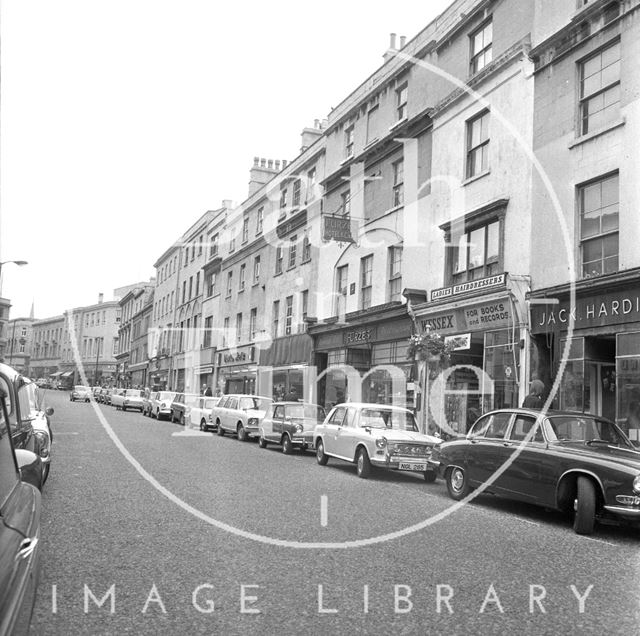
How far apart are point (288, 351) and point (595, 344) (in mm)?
17349

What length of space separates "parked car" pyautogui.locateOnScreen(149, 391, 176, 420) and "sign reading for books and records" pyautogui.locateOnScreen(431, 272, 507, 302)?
16.8m

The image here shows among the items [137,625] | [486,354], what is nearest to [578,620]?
A: [137,625]

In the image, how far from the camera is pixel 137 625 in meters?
4.07

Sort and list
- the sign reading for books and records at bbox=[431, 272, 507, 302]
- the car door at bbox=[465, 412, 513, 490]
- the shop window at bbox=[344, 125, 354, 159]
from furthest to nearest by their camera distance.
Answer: the shop window at bbox=[344, 125, 354, 159]
the sign reading for books and records at bbox=[431, 272, 507, 302]
the car door at bbox=[465, 412, 513, 490]

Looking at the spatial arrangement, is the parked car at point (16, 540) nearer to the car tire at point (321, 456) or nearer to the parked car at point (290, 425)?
the car tire at point (321, 456)

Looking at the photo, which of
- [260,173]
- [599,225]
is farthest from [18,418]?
[260,173]

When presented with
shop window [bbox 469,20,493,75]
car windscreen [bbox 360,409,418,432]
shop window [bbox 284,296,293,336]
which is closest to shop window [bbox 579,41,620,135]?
shop window [bbox 469,20,493,75]

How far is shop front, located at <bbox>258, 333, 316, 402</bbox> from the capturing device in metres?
27.6

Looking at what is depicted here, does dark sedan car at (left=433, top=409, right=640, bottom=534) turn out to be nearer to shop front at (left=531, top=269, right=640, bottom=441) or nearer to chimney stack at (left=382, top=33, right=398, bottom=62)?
shop front at (left=531, top=269, right=640, bottom=441)

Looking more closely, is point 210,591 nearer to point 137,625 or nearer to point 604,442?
point 137,625

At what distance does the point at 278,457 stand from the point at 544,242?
7.92 m

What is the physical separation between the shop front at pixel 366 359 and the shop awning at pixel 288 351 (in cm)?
68

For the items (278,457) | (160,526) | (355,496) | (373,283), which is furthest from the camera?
(373,283)

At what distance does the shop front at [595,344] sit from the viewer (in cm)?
1272
